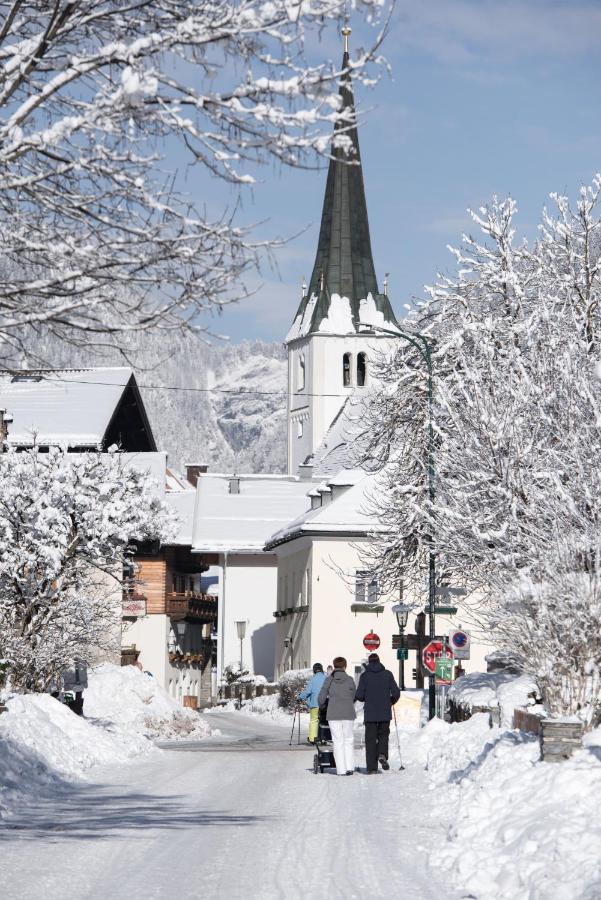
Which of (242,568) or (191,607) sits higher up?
(242,568)

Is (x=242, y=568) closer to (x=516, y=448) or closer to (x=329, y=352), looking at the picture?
(x=329, y=352)

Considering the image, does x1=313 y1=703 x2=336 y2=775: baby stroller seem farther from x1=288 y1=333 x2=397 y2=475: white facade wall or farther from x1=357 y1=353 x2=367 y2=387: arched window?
x1=357 y1=353 x2=367 y2=387: arched window

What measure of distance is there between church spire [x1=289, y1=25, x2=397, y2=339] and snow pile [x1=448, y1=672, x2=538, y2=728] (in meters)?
78.9

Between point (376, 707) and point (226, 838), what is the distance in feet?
30.4

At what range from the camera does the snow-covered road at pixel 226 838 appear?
10.5 meters

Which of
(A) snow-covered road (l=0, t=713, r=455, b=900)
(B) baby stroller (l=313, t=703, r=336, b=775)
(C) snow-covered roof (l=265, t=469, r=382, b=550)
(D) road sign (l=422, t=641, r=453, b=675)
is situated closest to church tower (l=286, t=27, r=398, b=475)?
(C) snow-covered roof (l=265, t=469, r=382, b=550)

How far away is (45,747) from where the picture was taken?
21031 millimetres

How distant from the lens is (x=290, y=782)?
19781 millimetres

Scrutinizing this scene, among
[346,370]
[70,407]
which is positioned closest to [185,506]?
[70,407]

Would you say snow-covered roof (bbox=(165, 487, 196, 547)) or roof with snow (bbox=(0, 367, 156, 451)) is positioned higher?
roof with snow (bbox=(0, 367, 156, 451))

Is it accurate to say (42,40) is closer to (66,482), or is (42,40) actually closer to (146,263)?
(146,263)

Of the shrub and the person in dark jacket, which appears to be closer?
the person in dark jacket

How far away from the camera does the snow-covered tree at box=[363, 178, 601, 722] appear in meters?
16.3

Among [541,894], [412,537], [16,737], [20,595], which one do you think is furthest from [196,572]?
[541,894]
